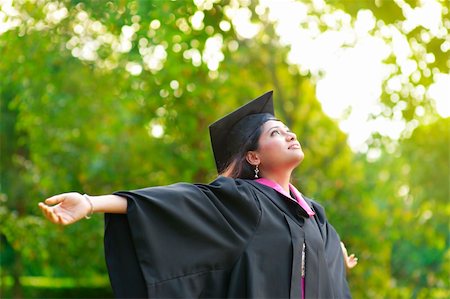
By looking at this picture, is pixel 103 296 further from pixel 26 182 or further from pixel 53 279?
pixel 26 182

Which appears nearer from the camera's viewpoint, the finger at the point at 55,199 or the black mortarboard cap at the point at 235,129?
the finger at the point at 55,199

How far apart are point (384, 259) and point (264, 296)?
281 inches

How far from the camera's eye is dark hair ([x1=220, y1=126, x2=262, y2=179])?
3.89 metres

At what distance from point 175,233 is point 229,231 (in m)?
0.26

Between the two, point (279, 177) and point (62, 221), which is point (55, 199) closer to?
point (62, 221)

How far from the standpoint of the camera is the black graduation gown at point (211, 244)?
11.0 ft

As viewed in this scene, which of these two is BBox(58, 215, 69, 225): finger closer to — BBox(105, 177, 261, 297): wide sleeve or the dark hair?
BBox(105, 177, 261, 297): wide sleeve

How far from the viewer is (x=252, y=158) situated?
3885 millimetres

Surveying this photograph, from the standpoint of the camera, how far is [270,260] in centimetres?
356

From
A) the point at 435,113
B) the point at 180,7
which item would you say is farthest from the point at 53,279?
the point at 180,7

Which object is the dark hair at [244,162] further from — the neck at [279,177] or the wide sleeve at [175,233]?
the wide sleeve at [175,233]

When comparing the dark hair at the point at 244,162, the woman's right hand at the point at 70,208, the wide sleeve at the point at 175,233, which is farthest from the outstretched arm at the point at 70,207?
the dark hair at the point at 244,162

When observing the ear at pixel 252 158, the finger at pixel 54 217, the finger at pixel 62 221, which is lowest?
the finger at pixel 62 221

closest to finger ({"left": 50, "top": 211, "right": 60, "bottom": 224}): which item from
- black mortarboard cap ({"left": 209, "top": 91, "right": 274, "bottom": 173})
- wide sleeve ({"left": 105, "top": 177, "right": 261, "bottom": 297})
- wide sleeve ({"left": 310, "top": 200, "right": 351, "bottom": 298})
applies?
wide sleeve ({"left": 105, "top": 177, "right": 261, "bottom": 297})
